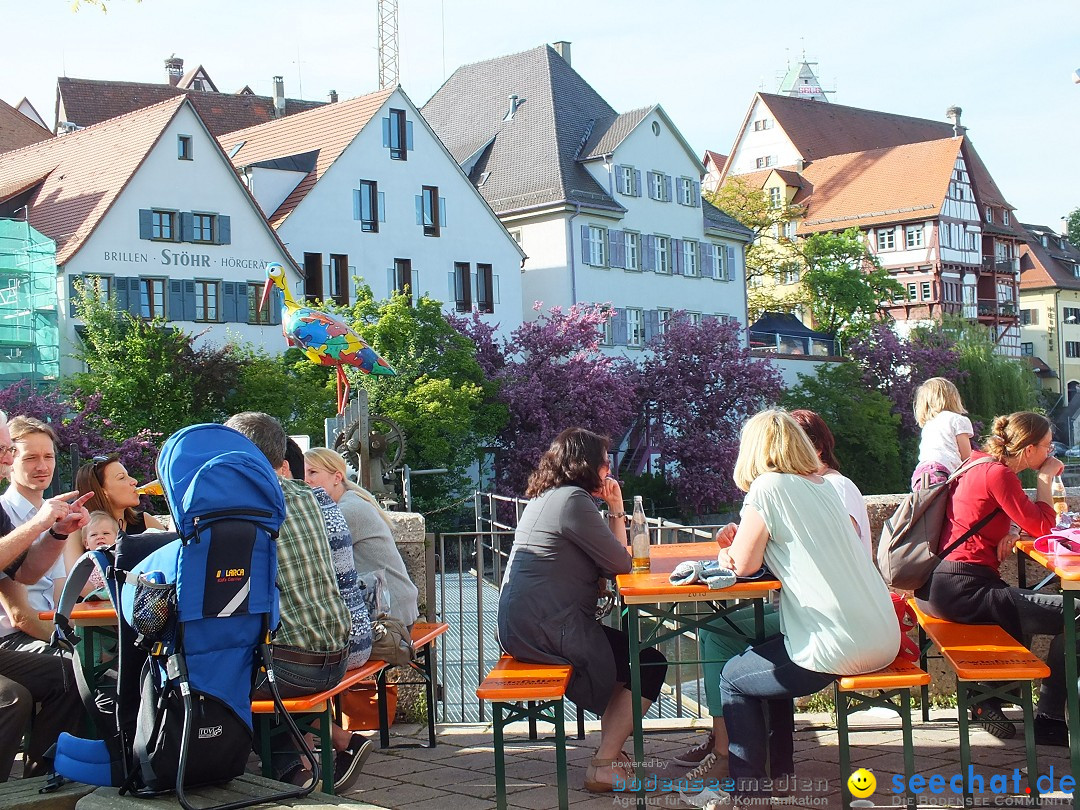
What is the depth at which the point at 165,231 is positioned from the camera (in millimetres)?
36344

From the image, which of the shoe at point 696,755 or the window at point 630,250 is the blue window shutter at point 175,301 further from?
the shoe at point 696,755

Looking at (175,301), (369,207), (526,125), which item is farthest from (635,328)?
(175,301)

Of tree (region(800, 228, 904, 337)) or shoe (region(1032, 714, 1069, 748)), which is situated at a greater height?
tree (region(800, 228, 904, 337))

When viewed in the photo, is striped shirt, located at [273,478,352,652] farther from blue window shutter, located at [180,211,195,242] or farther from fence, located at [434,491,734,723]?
blue window shutter, located at [180,211,195,242]

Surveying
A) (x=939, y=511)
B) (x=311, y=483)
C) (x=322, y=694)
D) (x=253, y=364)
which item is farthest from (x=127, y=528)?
(x=253, y=364)

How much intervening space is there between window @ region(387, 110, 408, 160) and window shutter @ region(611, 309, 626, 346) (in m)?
9.15

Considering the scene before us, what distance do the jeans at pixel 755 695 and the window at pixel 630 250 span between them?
42682 millimetres

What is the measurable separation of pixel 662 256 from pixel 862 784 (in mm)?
44947

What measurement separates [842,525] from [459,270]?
1498 inches

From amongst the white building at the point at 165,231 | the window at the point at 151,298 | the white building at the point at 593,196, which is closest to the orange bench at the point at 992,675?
the white building at the point at 165,231

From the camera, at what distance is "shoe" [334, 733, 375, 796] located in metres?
5.68

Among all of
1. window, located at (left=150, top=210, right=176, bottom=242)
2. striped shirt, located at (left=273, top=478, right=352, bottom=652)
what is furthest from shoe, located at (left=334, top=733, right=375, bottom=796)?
window, located at (left=150, top=210, right=176, bottom=242)

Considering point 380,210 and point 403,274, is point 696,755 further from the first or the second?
point 403,274

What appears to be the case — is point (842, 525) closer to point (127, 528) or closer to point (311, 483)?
point (311, 483)
